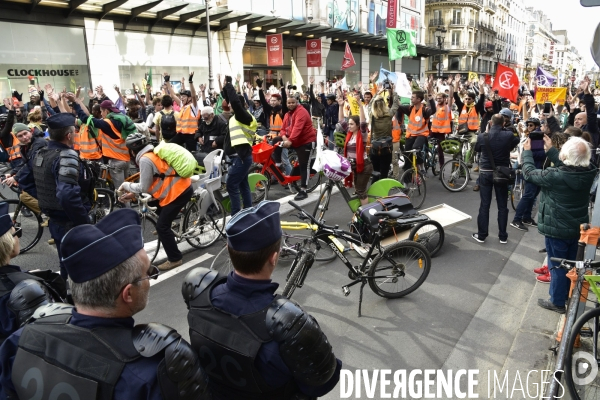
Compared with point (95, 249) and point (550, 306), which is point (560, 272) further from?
point (95, 249)

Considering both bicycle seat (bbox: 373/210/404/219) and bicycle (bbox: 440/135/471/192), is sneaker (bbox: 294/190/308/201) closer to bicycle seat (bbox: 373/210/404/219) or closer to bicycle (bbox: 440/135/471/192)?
bicycle (bbox: 440/135/471/192)

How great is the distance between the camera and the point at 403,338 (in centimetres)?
421

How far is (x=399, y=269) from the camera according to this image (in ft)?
15.8

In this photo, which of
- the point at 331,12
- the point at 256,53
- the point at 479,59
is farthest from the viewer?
the point at 479,59

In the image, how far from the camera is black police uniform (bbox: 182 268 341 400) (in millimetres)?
1819

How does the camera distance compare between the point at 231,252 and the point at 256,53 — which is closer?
the point at 231,252

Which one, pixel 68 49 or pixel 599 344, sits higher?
pixel 68 49

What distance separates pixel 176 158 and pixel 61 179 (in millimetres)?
1353

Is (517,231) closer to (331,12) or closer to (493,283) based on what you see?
(493,283)

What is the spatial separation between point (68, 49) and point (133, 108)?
11.7 m

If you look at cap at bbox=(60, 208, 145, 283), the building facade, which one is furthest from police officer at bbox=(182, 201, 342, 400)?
the building facade

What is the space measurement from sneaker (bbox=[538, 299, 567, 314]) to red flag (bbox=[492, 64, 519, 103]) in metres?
8.49

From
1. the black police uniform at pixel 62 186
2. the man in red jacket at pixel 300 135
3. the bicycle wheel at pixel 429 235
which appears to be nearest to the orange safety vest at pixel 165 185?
the black police uniform at pixel 62 186

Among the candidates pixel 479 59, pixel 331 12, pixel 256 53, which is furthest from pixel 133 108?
pixel 479 59
